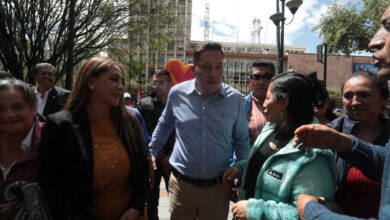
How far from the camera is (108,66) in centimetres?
245

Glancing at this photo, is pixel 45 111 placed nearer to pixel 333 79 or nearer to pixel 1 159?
pixel 1 159

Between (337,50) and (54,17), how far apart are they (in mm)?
16311

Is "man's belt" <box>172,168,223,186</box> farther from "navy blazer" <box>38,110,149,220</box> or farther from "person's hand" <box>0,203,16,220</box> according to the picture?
"person's hand" <box>0,203,16,220</box>

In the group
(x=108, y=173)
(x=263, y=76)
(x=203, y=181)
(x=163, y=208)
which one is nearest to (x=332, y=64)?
Answer: (x=163, y=208)

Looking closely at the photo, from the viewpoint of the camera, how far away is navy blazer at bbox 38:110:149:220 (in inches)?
86.5

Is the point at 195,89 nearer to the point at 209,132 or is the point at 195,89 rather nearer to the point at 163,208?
the point at 209,132

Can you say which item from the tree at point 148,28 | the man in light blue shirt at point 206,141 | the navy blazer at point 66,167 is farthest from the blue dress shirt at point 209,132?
the tree at point 148,28

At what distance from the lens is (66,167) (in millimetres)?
2240

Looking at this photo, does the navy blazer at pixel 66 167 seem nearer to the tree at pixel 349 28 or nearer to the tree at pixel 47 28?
the tree at pixel 47 28

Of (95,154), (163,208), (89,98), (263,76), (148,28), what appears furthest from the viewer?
(148,28)

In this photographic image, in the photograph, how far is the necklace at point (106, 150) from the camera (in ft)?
7.64

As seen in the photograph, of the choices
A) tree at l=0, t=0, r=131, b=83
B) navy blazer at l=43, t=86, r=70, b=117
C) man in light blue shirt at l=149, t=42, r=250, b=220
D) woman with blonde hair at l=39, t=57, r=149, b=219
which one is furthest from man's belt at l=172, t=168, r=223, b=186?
tree at l=0, t=0, r=131, b=83

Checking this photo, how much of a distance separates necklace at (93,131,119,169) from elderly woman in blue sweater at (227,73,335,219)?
83 centimetres

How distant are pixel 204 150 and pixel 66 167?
43.7 inches
